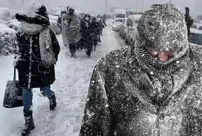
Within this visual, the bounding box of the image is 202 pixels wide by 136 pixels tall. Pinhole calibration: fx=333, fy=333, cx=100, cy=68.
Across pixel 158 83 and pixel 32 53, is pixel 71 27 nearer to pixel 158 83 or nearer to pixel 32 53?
pixel 32 53

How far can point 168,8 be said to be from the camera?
181 centimetres

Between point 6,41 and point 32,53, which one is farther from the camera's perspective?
point 6,41

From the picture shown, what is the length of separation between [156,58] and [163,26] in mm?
173

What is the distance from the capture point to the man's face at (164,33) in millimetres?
1746

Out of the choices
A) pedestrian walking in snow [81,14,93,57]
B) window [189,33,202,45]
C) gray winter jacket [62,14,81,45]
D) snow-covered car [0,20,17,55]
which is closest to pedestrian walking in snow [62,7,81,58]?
gray winter jacket [62,14,81,45]

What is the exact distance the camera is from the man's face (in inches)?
68.7

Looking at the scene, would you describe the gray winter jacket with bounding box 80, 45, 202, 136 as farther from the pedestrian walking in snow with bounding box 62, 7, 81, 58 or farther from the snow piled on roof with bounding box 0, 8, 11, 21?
the snow piled on roof with bounding box 0, 8, 11, 21

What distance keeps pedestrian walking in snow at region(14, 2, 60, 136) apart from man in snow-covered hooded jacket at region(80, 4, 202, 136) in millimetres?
2939

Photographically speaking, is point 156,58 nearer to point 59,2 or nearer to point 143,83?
point 143,83

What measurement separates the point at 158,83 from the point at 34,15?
10.9 feet

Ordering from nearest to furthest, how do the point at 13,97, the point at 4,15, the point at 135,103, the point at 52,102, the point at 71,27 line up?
the point at 135,103 < the point at 13,97 < the point at 52,102 < the point at 71,27 < the point at 4,15

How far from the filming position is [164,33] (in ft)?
5.73

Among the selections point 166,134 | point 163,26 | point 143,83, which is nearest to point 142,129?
point 166,134

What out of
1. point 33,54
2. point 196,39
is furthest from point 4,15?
point 33,54
